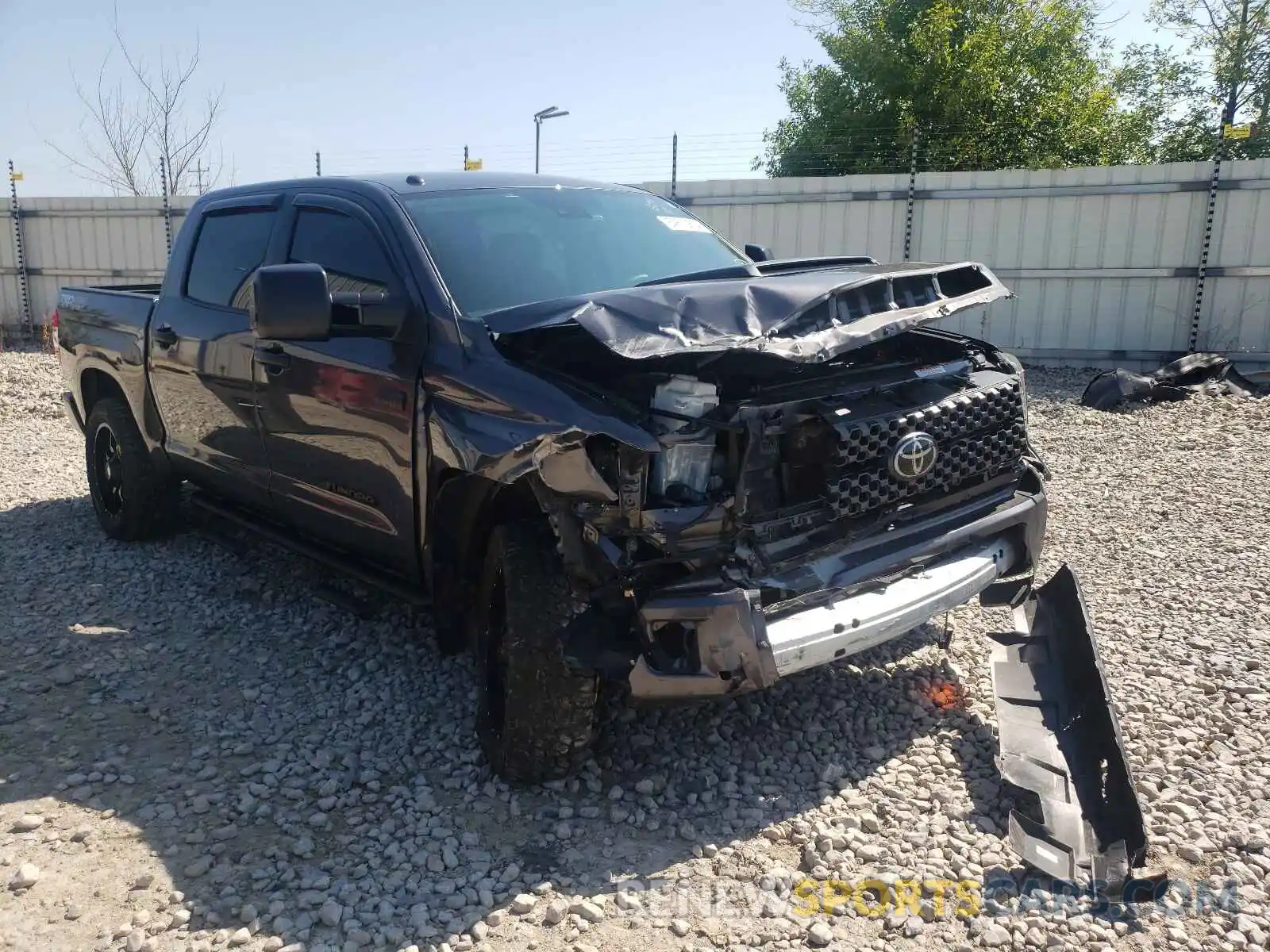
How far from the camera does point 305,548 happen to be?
421 centimetres

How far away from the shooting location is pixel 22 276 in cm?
1510

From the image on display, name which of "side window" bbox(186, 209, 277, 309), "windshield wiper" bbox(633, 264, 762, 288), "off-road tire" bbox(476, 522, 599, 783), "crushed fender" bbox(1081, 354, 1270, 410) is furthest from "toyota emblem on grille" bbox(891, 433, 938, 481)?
"crushed fender" bbox(1081, 354, 1270, 410)

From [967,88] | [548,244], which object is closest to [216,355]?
[548,244]

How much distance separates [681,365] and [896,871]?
4.99 ft

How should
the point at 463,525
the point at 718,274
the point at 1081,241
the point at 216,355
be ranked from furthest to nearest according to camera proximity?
the point at 1081,241, the point at 216,355, the point at 718,274, the point at 463,525

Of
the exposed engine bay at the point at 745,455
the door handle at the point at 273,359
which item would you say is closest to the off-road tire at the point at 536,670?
the exposed engine bay at the point at 745,455

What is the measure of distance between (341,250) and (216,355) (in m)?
1.02

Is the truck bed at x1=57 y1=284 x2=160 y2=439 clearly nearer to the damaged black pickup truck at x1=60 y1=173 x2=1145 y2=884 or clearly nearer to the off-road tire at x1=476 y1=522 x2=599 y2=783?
the damaged black pickup truck at x1=60 y1=173 x2=1145 y2=884

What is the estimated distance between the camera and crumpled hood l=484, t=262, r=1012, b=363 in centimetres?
271

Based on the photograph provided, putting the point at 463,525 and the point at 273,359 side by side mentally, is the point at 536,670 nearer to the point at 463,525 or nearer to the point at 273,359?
the point at 463,525

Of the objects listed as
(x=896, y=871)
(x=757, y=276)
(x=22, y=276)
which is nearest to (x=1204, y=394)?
(x=757, y=276)

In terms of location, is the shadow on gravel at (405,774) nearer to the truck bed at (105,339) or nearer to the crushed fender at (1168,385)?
the truck bed at (105,339)

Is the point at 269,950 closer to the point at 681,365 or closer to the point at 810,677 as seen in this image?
the point at 681,365

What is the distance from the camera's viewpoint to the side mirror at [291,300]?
3.17 meters
